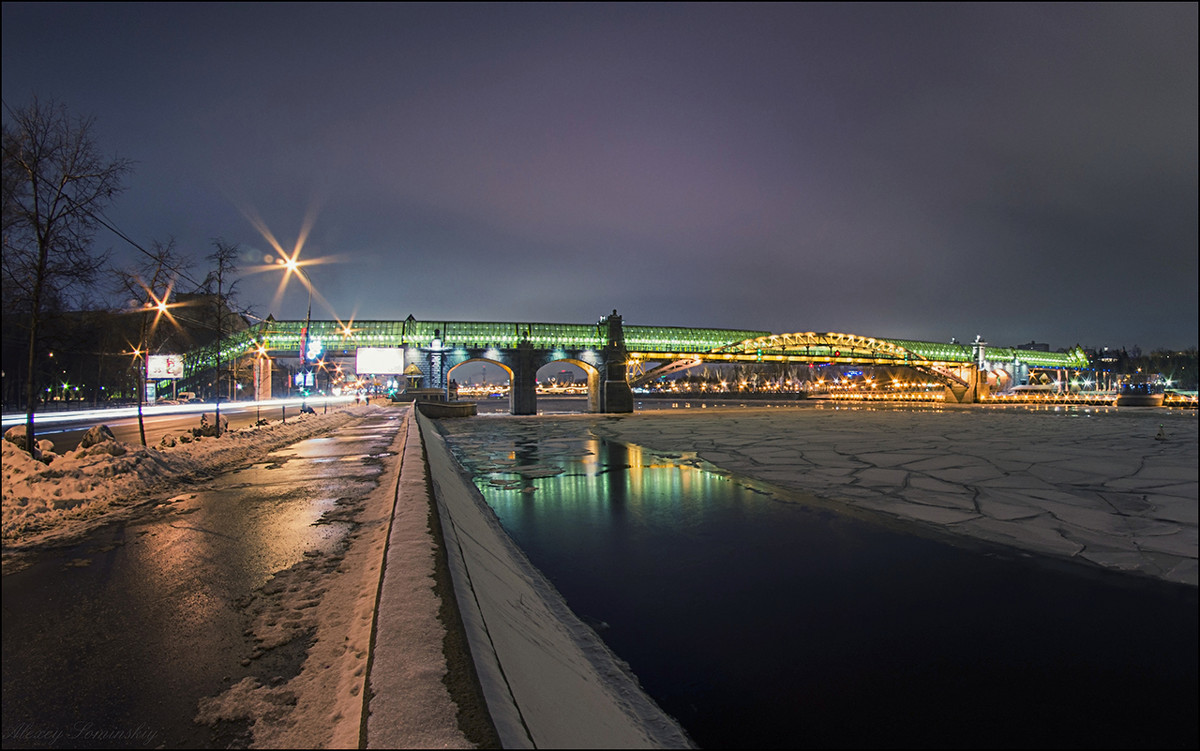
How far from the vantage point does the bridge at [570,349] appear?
57.2 metres

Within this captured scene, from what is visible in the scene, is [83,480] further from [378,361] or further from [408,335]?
[408,335]

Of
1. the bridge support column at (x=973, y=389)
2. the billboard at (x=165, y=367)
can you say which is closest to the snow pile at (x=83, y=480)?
the billboard at (x=165, y=367)

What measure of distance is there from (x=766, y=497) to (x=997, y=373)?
393ft

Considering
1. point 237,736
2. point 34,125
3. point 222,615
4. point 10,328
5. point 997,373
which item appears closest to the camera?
point 237,736

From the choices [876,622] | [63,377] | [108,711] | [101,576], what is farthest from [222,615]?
[63,377]

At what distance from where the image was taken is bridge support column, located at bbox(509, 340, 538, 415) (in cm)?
5488

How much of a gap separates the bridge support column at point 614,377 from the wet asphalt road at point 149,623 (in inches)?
1934

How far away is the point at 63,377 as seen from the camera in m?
65.1

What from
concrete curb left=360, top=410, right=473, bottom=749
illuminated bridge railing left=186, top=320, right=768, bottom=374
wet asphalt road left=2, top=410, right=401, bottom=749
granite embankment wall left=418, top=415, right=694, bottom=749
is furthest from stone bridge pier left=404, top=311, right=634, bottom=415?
concrete curb left=360, top=410, right=473, bottom=749

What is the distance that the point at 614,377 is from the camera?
57656 mm

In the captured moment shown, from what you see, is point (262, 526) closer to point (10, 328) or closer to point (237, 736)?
point (237, 736)

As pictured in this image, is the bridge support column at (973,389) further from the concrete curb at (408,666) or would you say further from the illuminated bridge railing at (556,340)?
the concrete curb at (408,666)

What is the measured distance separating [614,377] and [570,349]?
5.91 metres

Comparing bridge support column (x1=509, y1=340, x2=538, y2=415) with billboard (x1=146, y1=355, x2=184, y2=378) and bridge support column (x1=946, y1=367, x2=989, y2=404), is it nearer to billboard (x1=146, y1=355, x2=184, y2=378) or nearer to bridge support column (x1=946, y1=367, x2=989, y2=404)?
billboard (x1=146, y1=355, x2=184, y2=378)
